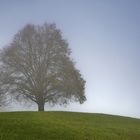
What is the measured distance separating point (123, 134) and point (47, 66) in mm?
23351

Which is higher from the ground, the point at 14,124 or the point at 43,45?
the point at 43,45

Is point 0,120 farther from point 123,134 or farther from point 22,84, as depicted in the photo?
point 22,84

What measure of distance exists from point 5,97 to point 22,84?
12.3 feet

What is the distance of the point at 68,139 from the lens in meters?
25.8

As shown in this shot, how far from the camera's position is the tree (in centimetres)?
5072

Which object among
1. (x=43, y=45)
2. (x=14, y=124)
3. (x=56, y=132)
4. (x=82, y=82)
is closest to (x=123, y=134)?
(x=56, y=132)

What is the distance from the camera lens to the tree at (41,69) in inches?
1997

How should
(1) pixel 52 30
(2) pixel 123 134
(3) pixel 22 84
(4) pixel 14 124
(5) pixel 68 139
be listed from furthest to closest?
1. (1) pixel 52 30
2. (3) pixel 22 84
3. (2) pixel 123 134
4. (4) pixel 14 124
5. (5) pixel 68 139

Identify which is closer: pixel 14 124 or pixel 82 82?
pixel 14 124

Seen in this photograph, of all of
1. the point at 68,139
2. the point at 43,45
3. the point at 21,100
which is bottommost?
the point at 68,139

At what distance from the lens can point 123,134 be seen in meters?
31.4

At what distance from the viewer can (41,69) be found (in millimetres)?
51969

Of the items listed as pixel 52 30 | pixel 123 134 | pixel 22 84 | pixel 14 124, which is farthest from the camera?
pixel 52 30

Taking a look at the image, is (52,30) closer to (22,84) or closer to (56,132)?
(22,84)
